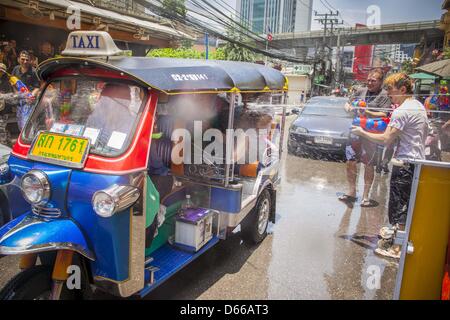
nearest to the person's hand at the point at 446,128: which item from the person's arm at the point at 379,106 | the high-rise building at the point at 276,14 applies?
the person's arm at the point at 379,106

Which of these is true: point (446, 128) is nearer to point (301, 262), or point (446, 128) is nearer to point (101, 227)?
point (301, 262)

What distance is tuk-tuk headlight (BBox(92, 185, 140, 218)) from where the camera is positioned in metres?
2.38

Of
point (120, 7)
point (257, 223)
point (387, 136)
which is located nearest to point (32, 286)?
point (257, 223)

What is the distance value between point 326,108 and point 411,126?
7009 millimetres

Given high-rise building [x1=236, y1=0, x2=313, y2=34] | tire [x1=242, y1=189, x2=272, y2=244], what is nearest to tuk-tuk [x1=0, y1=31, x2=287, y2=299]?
tire [x1=242, y1=189, x2=272, y2=244]

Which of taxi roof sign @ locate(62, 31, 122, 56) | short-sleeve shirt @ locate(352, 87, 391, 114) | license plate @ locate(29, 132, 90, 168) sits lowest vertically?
license plate @ locate(29, 132, 90, 168)

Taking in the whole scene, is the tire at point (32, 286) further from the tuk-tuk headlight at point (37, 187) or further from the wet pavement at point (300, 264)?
the wet pavement at point (300, 264)

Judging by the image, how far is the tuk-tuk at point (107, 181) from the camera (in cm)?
246

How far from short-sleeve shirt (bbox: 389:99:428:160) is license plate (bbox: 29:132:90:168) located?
129 inches

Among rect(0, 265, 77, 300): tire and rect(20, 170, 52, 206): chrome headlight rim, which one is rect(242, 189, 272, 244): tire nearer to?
rect(0, 265, 77, 300): tire

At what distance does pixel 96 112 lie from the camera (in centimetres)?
290

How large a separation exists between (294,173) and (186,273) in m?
5.05
